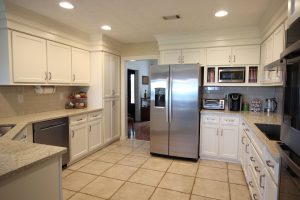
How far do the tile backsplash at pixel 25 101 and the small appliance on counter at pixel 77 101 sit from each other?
16 cm

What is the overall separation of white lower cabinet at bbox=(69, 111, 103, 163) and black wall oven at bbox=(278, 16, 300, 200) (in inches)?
115

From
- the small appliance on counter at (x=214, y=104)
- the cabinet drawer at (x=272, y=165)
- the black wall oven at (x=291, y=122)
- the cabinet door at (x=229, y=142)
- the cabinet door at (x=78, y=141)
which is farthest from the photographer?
the small appliance on counter at (x=214, y=104)

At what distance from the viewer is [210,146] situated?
356 cm

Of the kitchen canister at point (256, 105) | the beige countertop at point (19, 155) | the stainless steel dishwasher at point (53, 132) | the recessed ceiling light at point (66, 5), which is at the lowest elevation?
the stainless steel dishwasher at point (53, 132)

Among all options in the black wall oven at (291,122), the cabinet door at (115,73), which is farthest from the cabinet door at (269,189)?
the cabinet door at (115,73)

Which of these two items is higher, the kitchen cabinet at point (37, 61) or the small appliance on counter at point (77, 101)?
the kitchen cabinet at point (37, 61)

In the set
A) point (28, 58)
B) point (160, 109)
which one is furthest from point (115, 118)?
point (28, 58)

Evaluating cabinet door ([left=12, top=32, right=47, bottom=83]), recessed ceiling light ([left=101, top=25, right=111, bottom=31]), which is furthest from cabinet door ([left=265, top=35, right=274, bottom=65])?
cabinet door ([left=12, top=32, right=47, bottom=83])

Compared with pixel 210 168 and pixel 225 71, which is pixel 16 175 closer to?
pixel 210 168

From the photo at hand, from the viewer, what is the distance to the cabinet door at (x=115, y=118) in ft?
15.0

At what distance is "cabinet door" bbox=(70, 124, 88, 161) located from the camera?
3.26 metres

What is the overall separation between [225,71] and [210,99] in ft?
2.01

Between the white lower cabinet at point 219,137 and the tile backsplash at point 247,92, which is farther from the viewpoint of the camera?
the tile backsplash at point 247,92

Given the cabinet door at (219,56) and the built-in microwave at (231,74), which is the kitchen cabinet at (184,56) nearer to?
the cabinet door at (219,56)
